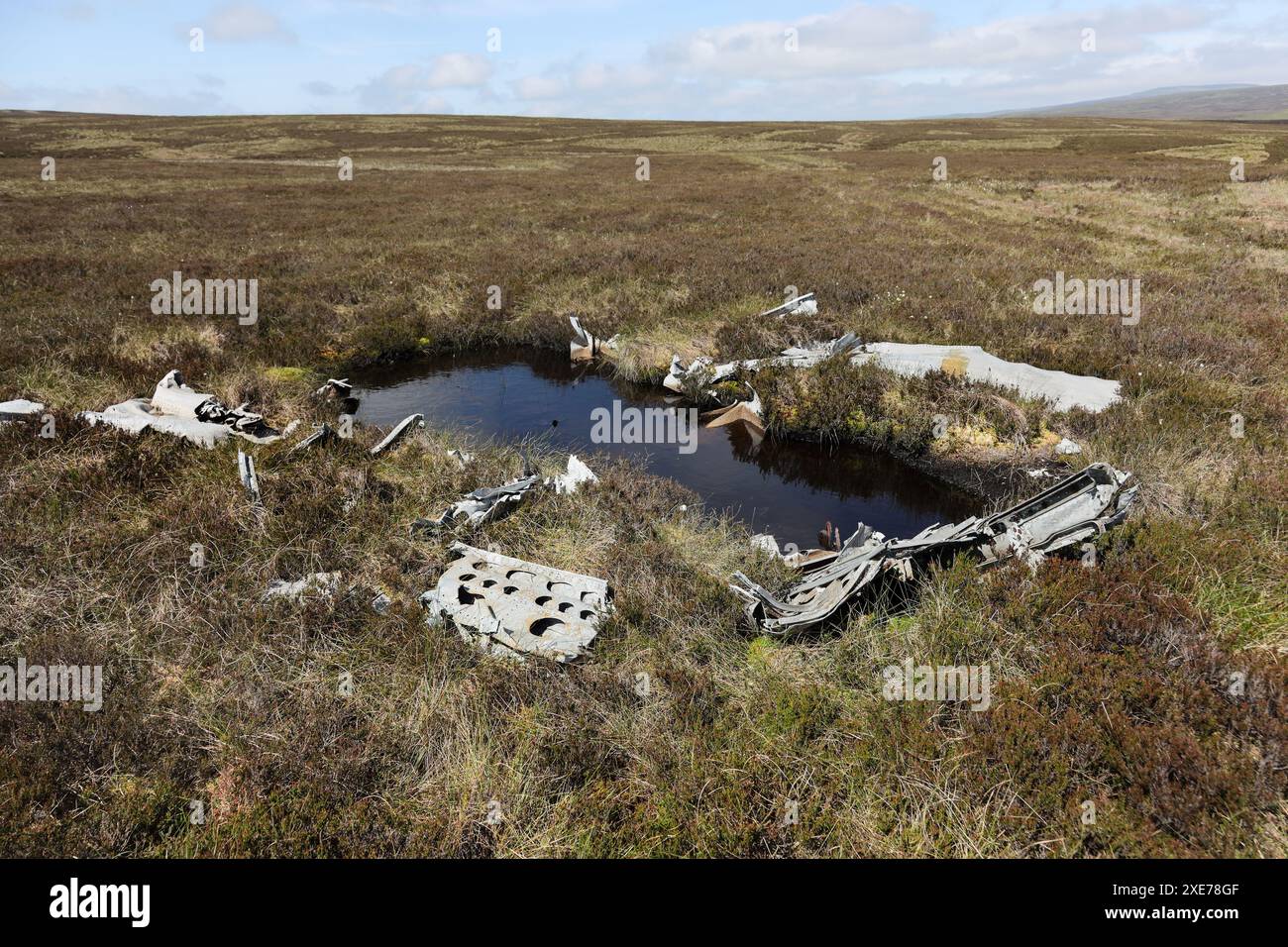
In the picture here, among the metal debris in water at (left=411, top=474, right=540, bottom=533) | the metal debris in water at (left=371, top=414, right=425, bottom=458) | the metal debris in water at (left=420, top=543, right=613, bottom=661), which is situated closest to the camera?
the metal debris in water at (left=420, top=543, right=613, bottom=661)

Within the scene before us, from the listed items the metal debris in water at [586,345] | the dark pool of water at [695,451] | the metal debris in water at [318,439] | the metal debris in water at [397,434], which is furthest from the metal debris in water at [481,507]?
the metal debris in water at [586,345]

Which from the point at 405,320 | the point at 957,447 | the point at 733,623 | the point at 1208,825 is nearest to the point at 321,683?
the point at 733,623

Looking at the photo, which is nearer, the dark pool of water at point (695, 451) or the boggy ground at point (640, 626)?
the boggy ground at point (640, 626)

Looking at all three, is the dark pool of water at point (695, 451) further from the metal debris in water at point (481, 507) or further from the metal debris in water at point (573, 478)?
the metal debris in water at point (573, 478)

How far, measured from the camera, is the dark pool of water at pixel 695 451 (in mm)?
8195

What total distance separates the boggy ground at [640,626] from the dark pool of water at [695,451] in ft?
2.24

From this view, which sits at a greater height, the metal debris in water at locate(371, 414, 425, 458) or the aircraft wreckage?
the metal debris in water at locate(371, 414, 425, 458)

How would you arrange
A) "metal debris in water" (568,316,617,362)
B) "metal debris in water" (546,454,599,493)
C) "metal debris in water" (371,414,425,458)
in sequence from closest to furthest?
"metal debris in water" (546,454,599,493) < "metal debris in water" (371,414,425,458) < "metal debris in water" (568,316,617,362)

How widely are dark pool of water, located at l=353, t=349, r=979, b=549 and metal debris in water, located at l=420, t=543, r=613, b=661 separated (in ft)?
6.66

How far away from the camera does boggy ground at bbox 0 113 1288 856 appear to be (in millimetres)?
3492

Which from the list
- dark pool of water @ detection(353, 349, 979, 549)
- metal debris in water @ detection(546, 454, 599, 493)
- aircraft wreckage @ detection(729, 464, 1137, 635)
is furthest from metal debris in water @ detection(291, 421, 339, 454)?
aircraft wreckage @ detection(729, 464, 1137, 635)

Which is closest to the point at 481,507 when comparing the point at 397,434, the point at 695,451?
the point at 397,434

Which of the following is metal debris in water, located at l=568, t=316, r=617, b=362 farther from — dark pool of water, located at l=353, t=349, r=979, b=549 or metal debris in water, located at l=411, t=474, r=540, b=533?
metal debris in water, located at l=411, t=474, r=540, b=533
